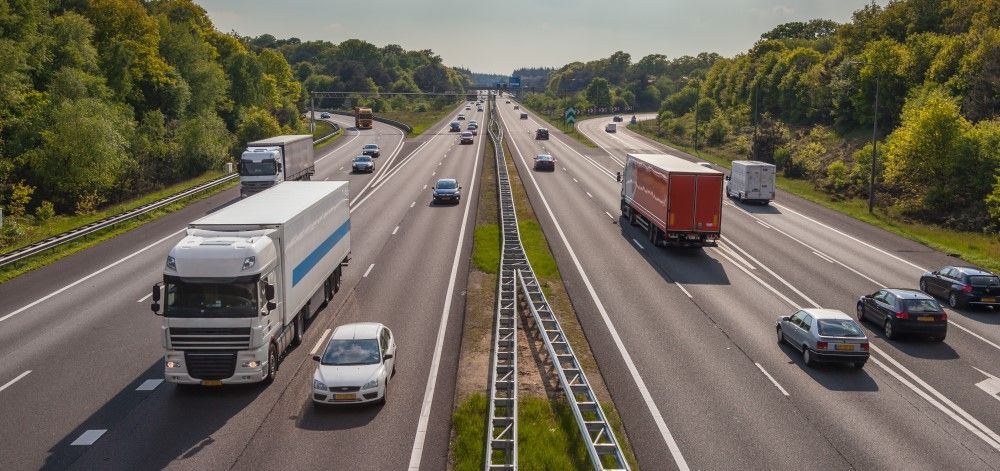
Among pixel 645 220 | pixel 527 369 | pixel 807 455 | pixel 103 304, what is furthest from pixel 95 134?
pixel 807 455

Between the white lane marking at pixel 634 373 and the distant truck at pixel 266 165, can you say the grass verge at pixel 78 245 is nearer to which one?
the distant truck at pixel 266 165

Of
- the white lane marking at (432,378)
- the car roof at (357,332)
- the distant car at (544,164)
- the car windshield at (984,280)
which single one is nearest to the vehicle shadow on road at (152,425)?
the car roof at (357,332)

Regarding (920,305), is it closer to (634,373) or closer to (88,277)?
(634,373)

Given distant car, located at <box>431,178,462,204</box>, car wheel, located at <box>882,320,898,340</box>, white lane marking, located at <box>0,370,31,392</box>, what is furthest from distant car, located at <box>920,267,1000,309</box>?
white lane marking, located at <box>0,370,31,392</box>

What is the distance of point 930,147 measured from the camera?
1961 inches

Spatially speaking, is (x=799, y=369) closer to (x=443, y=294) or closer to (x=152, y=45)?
(x=443, y=294)

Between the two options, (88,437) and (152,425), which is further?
(152,425)

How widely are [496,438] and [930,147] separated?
44.7 m

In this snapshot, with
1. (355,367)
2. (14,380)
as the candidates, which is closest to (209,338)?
(355,367)

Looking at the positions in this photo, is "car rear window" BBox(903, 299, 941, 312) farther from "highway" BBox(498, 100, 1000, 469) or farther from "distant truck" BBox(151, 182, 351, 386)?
"distant truck" BBox(151, 182, 351, 386)

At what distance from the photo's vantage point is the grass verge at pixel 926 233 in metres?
38.3

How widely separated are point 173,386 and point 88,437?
3.32 m

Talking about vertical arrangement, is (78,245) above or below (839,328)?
below

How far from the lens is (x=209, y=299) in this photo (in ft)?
61.3
